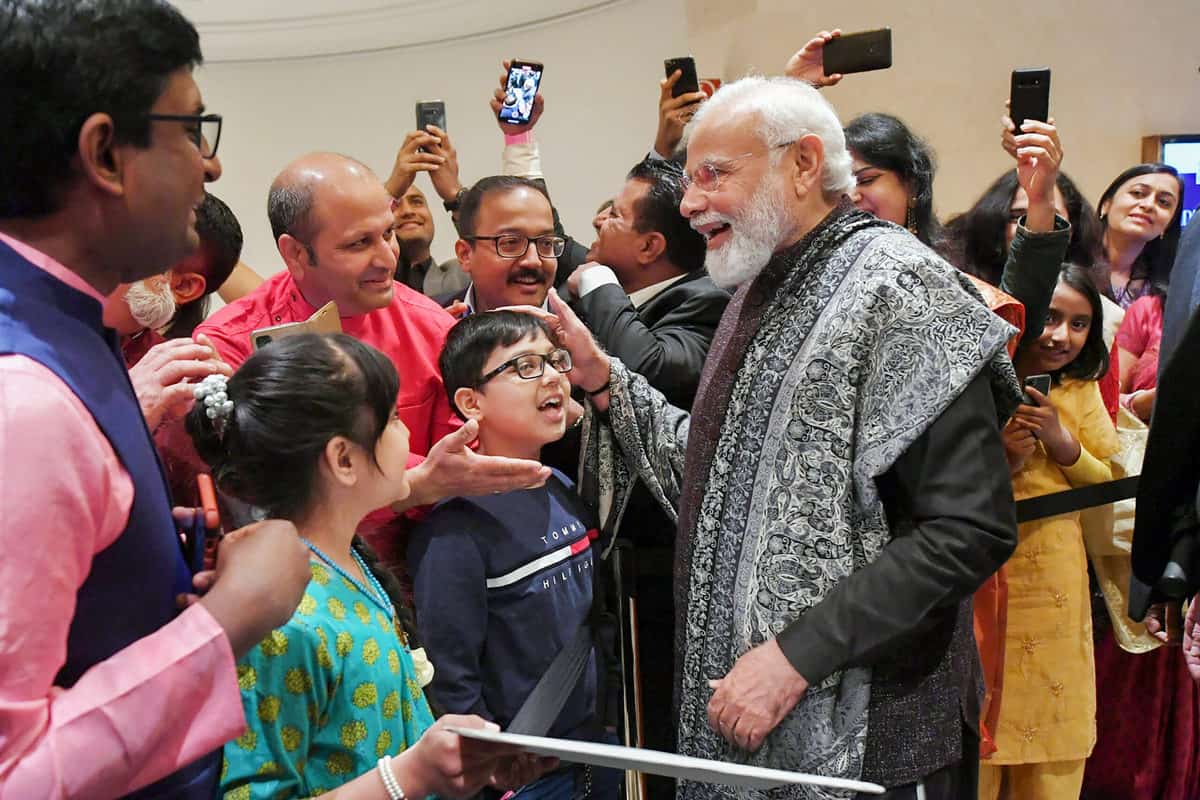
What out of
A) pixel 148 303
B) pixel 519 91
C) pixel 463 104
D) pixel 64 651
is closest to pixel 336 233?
pixel 148 303

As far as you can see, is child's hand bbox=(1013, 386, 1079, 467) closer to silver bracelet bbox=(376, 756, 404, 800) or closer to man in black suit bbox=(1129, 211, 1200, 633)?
man in black suit bbox=(1129, 211, 1200, 633)

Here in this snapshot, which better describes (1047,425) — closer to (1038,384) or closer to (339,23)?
(1038,384)

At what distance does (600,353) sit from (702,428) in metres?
0.32

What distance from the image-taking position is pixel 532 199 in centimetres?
247

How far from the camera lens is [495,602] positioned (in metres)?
1.90

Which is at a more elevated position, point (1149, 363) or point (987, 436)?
point (987, 436)

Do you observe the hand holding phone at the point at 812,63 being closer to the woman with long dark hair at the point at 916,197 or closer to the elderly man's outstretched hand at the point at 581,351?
the woman with long dark hair at the point at 916,197

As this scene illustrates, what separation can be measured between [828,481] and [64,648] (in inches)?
42.5

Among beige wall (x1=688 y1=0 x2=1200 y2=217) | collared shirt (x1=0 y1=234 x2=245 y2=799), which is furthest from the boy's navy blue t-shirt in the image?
beige wall (x1=688 y1=0 x2=1200 y2=217)

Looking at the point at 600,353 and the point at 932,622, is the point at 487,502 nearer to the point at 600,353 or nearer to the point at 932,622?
the point at 600,353

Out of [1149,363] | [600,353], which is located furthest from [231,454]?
[1149,363]

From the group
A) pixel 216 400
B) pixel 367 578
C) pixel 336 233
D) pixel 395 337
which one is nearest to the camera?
pixel 216 400

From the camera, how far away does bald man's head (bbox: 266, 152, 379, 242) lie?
2199 millimetres

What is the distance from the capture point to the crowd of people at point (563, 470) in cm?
83
